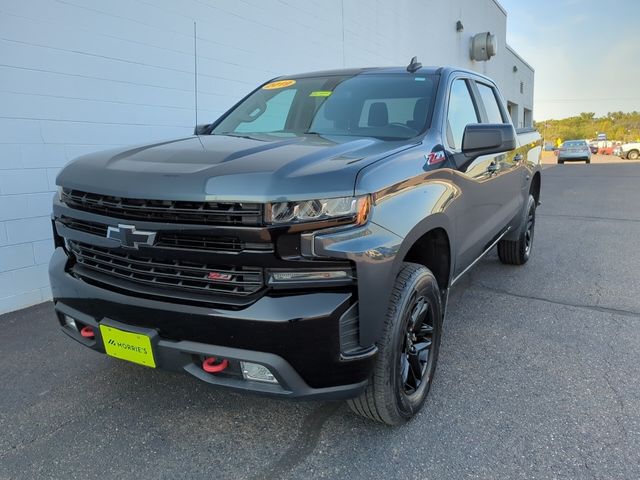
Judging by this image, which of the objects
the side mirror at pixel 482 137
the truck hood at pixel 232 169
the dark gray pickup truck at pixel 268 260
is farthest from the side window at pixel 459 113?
the truck hood at pixel 232 169

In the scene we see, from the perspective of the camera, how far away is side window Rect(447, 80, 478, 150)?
10.4ft

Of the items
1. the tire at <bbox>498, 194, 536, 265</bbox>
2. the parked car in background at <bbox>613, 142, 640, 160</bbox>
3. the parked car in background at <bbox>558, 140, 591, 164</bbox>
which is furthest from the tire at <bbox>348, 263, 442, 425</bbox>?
the parked car in background at <bbox>613, 142, 640, 160</bbox>

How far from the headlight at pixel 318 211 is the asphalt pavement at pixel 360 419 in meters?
1.15

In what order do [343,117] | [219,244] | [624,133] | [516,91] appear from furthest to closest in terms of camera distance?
[624,133]
[516,91]
[343,117]
[219,244]

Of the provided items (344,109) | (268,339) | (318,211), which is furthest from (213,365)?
(344,109)

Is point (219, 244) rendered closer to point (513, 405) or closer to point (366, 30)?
point (513, 405)

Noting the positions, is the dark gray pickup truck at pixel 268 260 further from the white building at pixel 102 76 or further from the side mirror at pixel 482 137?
the white building at pixel 102 76

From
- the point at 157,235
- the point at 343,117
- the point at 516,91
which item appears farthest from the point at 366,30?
the point at 516,91

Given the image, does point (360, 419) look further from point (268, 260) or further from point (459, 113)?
point (459, 113)

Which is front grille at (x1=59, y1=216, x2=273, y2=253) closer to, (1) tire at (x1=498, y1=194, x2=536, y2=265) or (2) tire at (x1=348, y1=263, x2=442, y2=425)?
(2) tire at (x1=348, y1=263, x2=442, y2=425)

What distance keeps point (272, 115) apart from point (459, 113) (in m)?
1.32

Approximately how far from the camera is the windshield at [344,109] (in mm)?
3131

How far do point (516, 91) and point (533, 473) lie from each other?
27.7 meters

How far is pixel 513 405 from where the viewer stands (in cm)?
273
